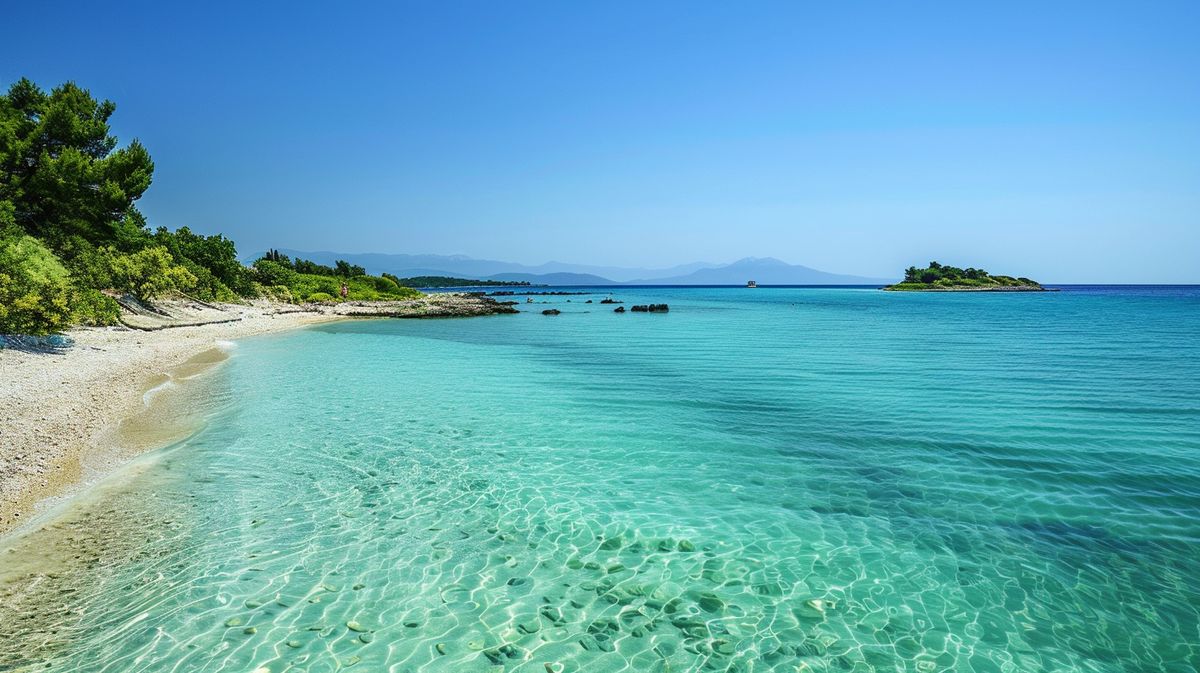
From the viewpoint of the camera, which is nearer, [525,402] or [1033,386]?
[525,402]

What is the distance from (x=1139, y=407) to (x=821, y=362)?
13.3 meters

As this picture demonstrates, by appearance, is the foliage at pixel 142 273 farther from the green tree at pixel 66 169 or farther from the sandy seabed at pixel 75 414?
the sandy seabed at pixel 75 414

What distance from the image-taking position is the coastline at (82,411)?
35.5ft

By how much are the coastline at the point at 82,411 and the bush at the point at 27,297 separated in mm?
1373

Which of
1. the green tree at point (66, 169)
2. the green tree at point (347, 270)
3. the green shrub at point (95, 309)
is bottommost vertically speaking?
the green shrub at point (95, 309)

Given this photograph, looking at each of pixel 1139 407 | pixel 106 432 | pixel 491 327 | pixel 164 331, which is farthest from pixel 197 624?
pixel 491 327

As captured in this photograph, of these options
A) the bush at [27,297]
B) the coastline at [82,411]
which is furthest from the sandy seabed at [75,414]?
the bush at [27,297]

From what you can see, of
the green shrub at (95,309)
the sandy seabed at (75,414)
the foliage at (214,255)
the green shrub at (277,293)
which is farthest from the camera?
the green shrub at (277,293)

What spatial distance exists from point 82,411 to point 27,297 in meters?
10.6

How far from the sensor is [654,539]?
30.6ft

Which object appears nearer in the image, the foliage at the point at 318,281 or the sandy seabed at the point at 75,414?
the sandy seabed at the point at 75,414

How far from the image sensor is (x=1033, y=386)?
854 inches

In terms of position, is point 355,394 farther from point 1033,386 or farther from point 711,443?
point 1033,386

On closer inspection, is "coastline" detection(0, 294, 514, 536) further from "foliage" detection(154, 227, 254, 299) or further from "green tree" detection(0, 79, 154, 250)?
"foliage" detection(154, 227, 254, 299)
